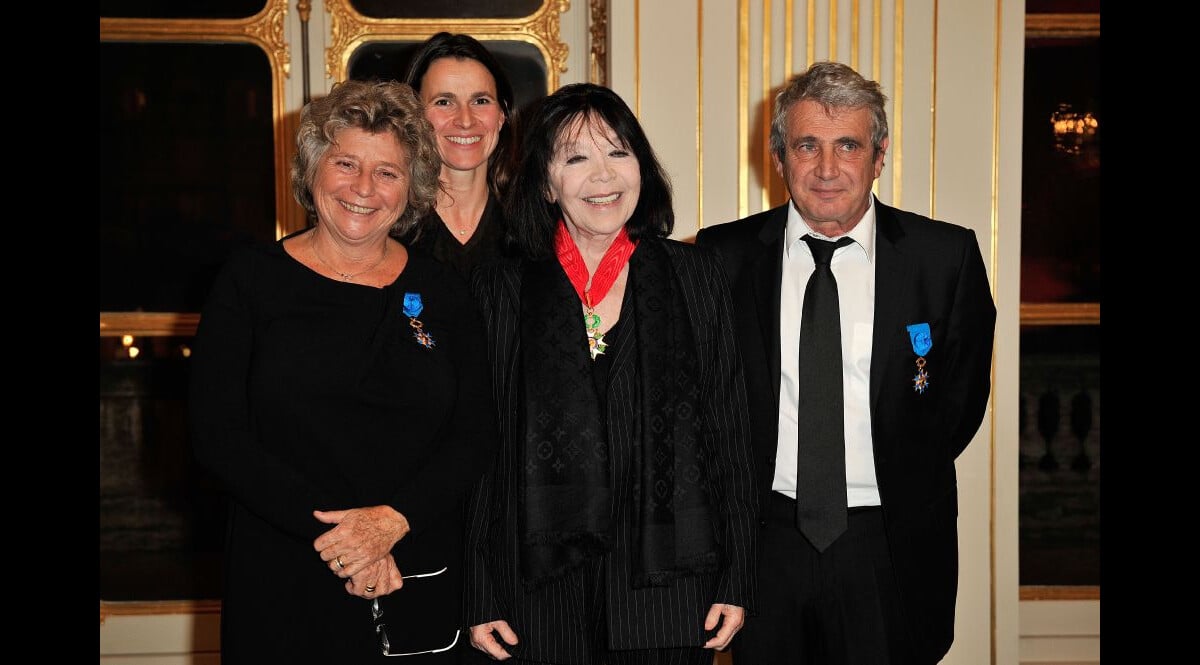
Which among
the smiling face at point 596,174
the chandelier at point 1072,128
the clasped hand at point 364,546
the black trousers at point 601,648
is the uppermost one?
the chandelier at point 1072,128

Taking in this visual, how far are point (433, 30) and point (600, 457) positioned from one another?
8.51ft

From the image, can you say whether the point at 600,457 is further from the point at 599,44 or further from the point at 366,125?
the point at 599,44

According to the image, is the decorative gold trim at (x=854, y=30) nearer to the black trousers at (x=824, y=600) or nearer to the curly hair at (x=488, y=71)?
the curly hair at (x=488, y=71)

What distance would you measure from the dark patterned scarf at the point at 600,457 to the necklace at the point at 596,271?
0.06 metres

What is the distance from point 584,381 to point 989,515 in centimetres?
225

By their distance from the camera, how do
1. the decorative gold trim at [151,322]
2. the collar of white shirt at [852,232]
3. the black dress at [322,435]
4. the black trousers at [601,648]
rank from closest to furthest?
the black dress at [322,435]
the black trousers at [601,648]
the collar of white shirt at [852,232]
the decorative gold trim at [151,322]

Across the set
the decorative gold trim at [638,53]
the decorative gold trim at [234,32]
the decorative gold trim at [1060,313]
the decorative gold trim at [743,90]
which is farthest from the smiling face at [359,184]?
the decorative gold trim at [1060,313]

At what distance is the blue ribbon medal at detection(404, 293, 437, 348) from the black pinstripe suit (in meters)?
0.13

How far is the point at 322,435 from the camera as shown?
6.51 ft

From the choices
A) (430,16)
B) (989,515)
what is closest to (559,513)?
(989,515)

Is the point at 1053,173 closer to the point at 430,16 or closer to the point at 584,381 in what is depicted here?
the point at 430,16

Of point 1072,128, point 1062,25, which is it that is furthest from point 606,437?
point 1062,25

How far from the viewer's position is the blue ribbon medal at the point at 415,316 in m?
2.06

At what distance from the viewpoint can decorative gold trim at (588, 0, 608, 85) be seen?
3.89 metres
